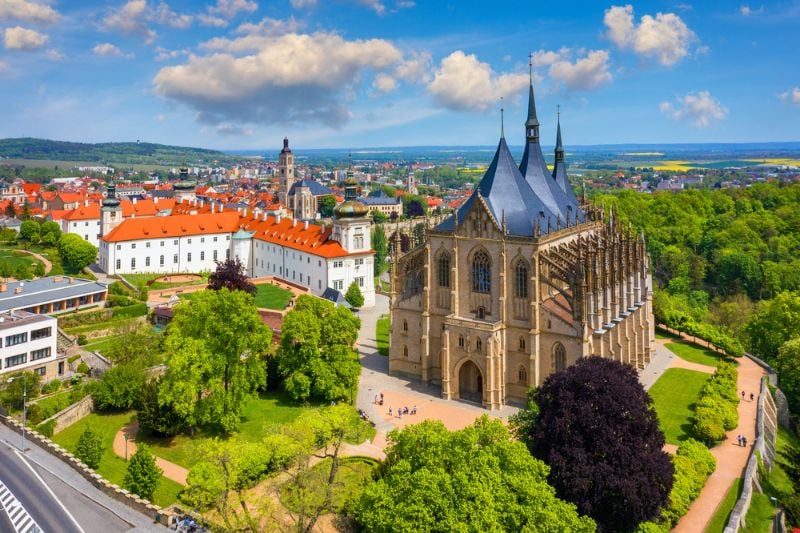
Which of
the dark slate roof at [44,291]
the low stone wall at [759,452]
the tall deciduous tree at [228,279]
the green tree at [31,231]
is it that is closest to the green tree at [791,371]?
the low stone wall at [759,452]

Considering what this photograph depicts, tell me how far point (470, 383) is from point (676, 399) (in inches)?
723

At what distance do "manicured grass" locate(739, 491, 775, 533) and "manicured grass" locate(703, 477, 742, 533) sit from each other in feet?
3.22

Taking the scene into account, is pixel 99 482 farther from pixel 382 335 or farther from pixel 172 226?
pixel 172 226

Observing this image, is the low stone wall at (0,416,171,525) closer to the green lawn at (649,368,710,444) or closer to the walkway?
the walkway

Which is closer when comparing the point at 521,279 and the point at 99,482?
the point at 99,482

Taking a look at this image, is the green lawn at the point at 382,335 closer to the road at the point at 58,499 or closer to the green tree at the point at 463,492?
the road at the point at 58,499

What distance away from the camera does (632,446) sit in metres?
36.9

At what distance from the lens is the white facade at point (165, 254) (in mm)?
102250

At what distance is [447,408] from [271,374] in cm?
1625

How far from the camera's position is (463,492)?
31.0 meters

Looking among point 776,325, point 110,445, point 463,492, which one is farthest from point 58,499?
point 776,325

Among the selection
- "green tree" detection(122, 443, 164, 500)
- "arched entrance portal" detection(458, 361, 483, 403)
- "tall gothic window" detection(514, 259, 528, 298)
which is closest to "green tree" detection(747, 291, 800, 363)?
"tall gothic window" detection(514, 259, 528, 298)

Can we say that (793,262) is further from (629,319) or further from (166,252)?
(166,252)

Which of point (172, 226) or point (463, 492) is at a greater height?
point (172, 226)
